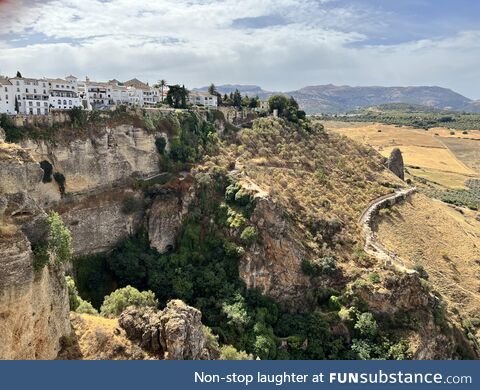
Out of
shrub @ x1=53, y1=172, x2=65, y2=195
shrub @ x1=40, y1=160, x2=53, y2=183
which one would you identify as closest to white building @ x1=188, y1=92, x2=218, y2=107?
shrub @ x1=53, y1=172, x2=65, y2=195

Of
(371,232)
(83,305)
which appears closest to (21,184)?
(83,305)

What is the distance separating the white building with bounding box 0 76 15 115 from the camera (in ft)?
176

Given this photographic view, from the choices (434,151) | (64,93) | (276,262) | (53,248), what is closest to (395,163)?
(276,262)

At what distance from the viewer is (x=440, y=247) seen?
60.8 meters

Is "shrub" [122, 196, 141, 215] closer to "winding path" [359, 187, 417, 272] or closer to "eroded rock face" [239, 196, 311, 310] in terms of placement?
"eroded rock face" [239, 196, 311, 310]

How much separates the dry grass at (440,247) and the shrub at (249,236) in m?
17.2

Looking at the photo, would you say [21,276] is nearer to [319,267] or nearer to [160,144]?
[319,267]

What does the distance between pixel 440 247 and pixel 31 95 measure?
55.8m

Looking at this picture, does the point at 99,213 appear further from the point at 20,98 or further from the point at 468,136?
the point at 468,136

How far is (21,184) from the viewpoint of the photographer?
22.5m

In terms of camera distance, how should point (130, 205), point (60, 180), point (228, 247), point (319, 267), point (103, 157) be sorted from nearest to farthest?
point (60, 180) → point (319, 267) → point (228, 247) → point (130, 205) → point (103, 157)

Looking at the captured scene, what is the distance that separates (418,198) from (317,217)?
25.0 m

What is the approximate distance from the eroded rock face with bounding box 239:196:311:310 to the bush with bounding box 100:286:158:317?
12.9 m

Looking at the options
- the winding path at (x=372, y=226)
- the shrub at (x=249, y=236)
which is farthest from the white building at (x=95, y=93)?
the winding path at (x=372, y=226)
